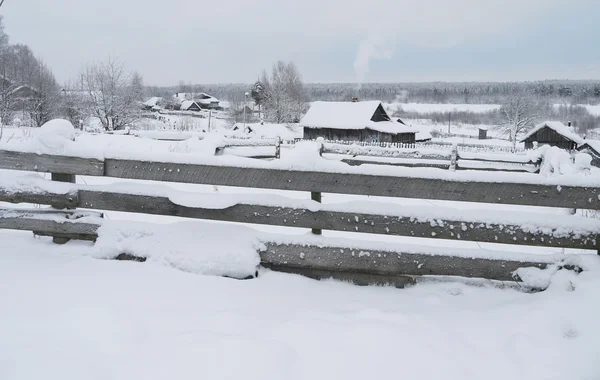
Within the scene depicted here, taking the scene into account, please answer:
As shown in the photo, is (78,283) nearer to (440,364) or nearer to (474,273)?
(440,364)

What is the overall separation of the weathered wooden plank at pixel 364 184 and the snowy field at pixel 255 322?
0.15 metres

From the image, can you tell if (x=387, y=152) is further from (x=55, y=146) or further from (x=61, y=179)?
(x=55, y=146)

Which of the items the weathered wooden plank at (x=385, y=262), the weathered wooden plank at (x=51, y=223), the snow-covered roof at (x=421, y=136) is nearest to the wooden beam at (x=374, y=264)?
the weathered wooden plank at (x=385, y=262)

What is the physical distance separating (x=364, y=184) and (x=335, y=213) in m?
0.36

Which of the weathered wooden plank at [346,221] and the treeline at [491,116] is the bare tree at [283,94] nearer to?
the treeline at [491,116]

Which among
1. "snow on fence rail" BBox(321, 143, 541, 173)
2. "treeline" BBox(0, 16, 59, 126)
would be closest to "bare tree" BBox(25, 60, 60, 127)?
"treeline" BBox(0, 16, 59, 126)

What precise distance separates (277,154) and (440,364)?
15043 mm

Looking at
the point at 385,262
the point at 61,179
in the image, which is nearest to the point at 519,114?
the point at 385,262

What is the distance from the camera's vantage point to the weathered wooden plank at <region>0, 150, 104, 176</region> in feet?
14.4

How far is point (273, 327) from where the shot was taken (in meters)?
3.16

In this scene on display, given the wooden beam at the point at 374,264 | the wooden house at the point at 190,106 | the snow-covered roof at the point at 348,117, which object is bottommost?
the wooden beam at the point at 374,264

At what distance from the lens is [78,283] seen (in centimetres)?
368

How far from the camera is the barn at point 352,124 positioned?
46650 millimetres

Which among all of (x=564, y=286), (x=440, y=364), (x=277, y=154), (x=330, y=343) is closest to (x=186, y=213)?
(x=330, y=343)
